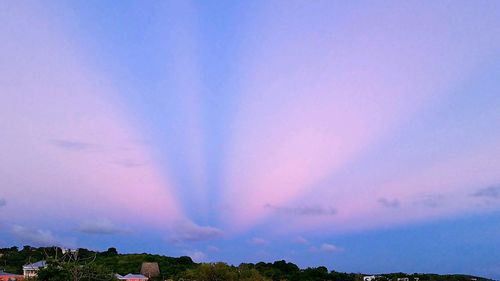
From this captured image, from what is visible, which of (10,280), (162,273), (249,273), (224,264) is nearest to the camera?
(224,264)

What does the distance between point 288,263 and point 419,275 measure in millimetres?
27458

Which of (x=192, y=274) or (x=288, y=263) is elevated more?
(x=288, y=263)

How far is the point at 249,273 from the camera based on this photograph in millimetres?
53719

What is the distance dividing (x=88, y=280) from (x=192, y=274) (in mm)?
21791

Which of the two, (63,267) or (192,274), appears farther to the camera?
(192,274)

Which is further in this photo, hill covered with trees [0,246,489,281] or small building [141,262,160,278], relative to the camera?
small building [141,262,160,278]

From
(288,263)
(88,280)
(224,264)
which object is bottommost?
(88,280)

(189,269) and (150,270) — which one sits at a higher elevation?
(150,270)

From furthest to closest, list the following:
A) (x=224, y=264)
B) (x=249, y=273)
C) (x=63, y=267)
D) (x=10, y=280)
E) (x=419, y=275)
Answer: (x=419, y=275)
(x=10, y=280)
(x=249, y=273)
(x=224, y=264)
(x=63, y=267)

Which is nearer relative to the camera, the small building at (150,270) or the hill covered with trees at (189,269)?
the hill covered with trees at (189,269)

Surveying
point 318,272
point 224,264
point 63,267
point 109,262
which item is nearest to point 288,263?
point 318,272

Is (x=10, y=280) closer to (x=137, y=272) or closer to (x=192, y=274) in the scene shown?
(x=192, y=274)

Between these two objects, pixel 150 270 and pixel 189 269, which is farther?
pixel 150 270

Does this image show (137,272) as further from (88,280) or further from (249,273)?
(88,280)
